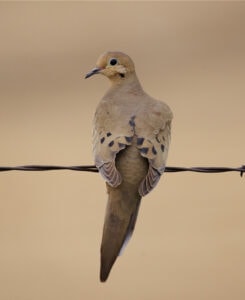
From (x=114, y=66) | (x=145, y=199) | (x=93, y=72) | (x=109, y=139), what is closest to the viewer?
(x=109, y=139)

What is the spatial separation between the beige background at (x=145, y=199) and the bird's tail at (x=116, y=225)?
3.59 metres

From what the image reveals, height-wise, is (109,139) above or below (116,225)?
above

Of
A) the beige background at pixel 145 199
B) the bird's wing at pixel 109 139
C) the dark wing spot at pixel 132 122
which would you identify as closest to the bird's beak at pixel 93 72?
the bird's wing at pixel 109 139

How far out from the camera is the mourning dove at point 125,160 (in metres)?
5.16

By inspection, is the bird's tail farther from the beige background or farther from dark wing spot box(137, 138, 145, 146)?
the beige background

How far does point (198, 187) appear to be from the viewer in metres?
9.81

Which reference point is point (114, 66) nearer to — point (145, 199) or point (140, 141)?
point (140, 141)

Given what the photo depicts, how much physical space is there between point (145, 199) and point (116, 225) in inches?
165

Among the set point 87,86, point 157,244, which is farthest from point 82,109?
point 157,244

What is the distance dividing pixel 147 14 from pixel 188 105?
2053mm

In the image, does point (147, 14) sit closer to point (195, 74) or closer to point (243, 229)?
point (195, 74)

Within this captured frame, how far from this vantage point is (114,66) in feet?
20.3

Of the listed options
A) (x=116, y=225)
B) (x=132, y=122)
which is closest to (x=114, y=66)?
(x=132, y=122)

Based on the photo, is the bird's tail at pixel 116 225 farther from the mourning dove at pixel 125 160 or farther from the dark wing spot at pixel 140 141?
the dark wing spot at pixel 140 141
